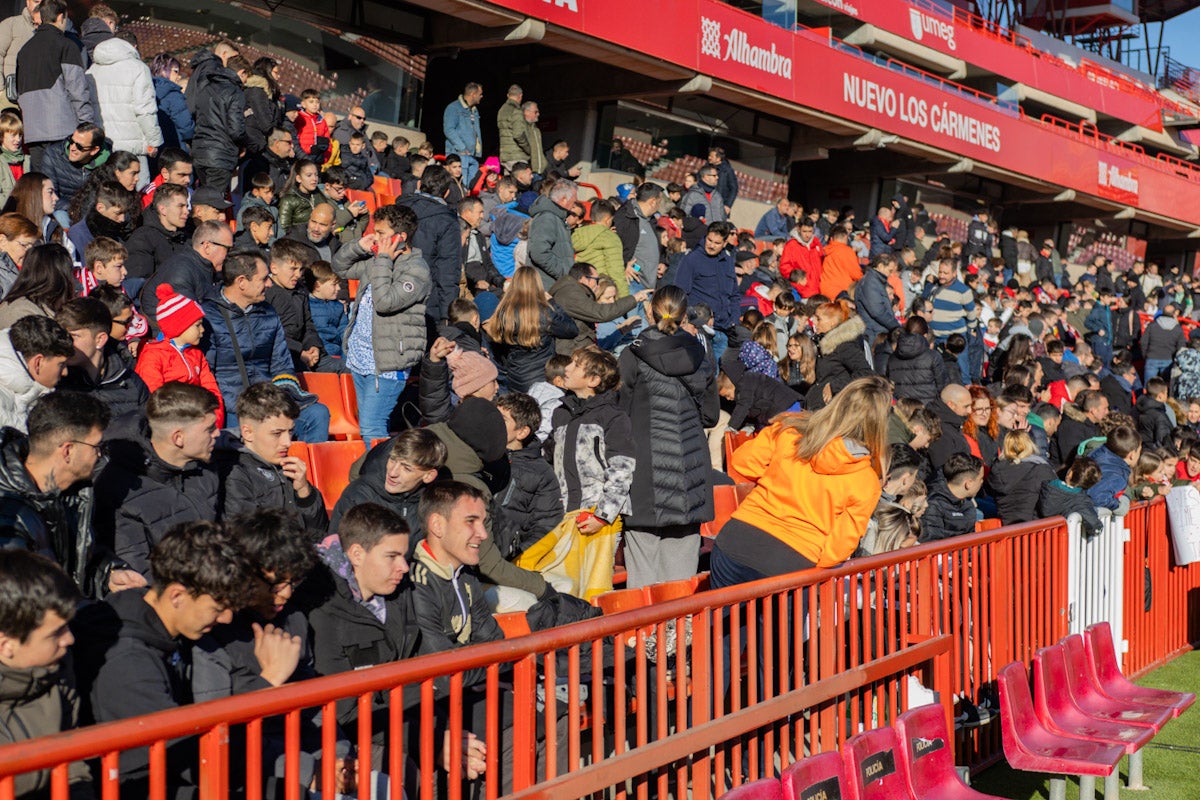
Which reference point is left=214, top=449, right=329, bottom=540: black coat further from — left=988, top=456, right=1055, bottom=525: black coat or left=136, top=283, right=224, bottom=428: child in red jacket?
left=988, top=456, right=1055, bottom=525: black coat

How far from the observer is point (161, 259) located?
26.7 ft

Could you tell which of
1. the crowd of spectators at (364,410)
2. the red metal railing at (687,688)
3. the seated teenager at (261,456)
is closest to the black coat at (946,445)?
the crowd of spectators at (364,410)

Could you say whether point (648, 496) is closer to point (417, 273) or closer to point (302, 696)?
point (417, 273)

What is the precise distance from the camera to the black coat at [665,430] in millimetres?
6816

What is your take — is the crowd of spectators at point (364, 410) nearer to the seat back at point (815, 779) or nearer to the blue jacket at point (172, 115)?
the blue jacket at point (172, 115)

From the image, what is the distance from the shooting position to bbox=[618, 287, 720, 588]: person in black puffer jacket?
6.82 m

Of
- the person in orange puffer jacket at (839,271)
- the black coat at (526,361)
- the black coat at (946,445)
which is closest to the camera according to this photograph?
the black coat at (526,361)

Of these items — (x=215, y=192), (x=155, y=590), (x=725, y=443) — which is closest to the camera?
(x=155, y=590)

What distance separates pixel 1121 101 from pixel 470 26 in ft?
87.0

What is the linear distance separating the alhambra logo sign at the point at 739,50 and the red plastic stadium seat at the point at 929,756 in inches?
619

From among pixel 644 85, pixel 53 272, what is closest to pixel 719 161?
pixel 644 85

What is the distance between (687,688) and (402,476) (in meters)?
1.49

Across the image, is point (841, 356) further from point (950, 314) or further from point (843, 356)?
point (950, 314)

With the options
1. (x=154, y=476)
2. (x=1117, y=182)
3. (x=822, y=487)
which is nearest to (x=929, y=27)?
(x=1117, y=182)
